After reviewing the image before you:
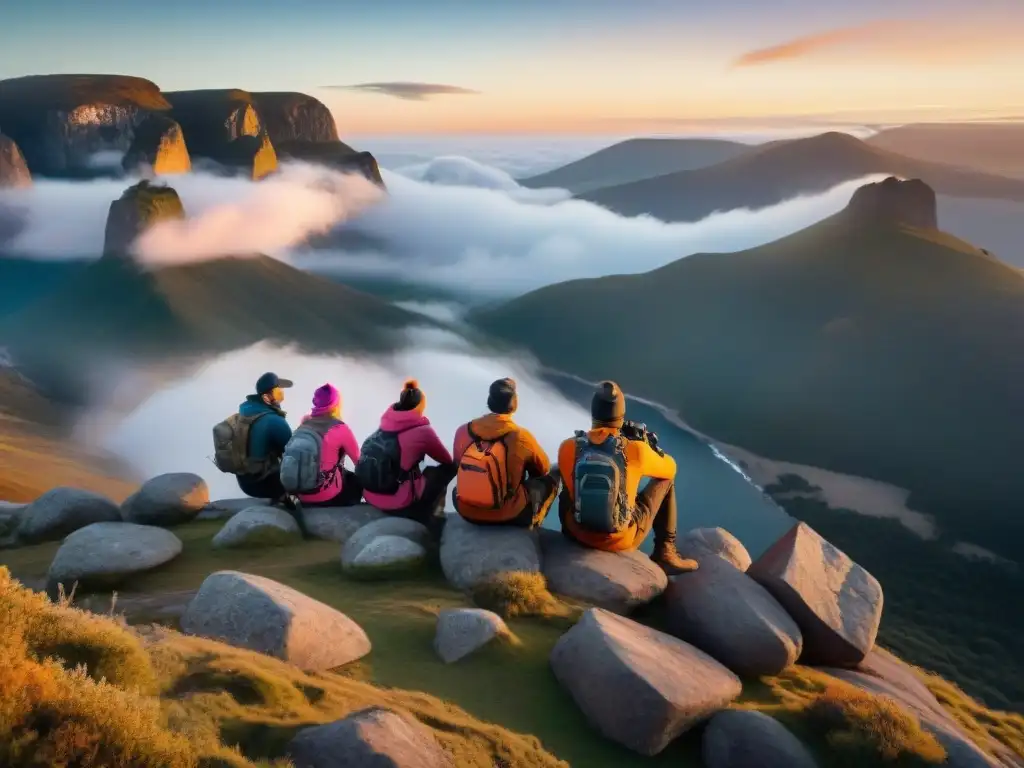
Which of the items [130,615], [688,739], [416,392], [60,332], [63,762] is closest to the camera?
[63,762]

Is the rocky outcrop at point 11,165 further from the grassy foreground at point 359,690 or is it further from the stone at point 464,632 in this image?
the stone at point 464,632

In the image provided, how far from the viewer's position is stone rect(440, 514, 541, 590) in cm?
1034

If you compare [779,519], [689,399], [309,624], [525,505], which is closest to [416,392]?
[525,505]

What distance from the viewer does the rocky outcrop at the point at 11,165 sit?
176m

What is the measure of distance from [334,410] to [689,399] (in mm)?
144658

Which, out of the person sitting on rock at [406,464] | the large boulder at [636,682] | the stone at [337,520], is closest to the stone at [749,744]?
the large boulder at [636,682]

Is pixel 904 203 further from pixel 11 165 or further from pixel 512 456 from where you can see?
pixel 11 165

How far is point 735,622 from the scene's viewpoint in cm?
940

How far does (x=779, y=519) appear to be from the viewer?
386 feet

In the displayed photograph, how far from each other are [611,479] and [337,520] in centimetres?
612

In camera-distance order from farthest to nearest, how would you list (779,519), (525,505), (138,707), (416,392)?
(779,519) → (416,392) → (525,505) → (138,707)

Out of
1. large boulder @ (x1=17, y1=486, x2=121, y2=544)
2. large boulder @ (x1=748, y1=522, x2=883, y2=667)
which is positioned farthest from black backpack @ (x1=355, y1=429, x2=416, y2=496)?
large boulder @ (x1=748, y1=522, x2=883, y2=667)

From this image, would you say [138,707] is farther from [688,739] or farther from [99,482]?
[99,482]

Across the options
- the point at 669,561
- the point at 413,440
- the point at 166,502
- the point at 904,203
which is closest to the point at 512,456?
the point at 413,440
